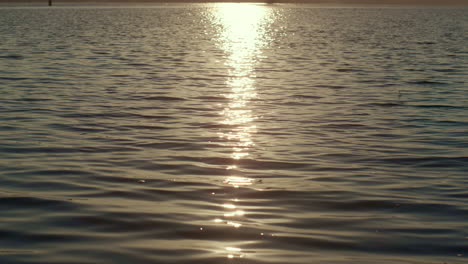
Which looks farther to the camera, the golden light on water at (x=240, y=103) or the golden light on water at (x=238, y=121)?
the golden light on water at (x=240, y=103)

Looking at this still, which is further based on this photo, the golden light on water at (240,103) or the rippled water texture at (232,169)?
the golden light on water at (240,103)

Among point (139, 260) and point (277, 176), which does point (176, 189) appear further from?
point (139, 260)

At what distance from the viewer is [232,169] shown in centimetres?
1066

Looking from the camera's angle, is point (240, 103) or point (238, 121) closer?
point (238, 121)

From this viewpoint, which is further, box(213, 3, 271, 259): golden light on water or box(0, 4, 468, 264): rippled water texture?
box(213, 3, 271, 259): golden light on water

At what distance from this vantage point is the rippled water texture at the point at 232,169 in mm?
7340

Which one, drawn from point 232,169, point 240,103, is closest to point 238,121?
point 240,103

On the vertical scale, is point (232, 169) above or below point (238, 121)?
above

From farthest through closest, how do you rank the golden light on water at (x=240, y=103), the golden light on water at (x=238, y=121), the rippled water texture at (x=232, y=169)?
the golden light on water at (x=240, y=103)
the golden light on water at (x=238, y=121)
the rippled water texture at (x=232, y=169)

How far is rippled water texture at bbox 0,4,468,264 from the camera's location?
24.1 feet

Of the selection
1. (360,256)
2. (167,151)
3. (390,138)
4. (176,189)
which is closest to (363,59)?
(390,138)

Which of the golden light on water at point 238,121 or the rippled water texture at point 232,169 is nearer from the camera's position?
the rippled water texture at point 232,169

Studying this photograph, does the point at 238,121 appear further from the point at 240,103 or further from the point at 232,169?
the point at 232,169

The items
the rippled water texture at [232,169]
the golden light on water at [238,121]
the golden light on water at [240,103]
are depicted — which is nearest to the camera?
the rippled water texture at [232,169]
